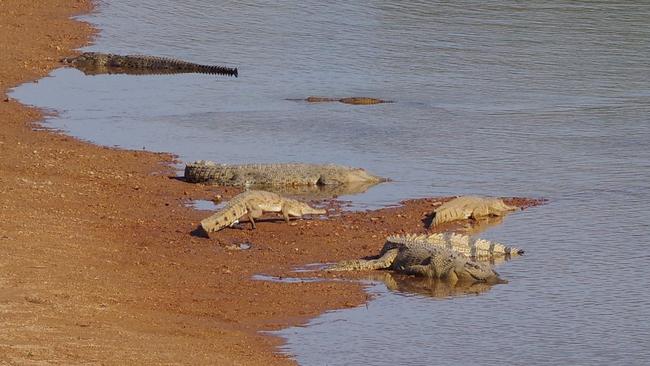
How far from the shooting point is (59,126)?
20469 mm

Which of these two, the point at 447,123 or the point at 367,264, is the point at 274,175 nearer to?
the point at 367,264

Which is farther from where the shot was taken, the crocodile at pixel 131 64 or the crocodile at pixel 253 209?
the crocodile at pixel 131 64

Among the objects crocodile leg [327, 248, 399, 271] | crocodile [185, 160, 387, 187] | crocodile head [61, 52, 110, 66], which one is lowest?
crocodile head [61, 52, 110, 66]

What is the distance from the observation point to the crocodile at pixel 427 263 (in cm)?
1269

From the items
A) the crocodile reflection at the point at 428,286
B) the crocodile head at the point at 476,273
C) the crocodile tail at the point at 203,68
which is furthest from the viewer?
the crocodile tail at the point at 203,68

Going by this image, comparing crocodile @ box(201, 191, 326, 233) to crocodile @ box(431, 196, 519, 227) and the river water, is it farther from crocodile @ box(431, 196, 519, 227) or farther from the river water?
crocodile @ box(431, 196, 519, 227)

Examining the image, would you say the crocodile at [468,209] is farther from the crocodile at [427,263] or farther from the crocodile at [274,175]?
the crocodile at [274,175]

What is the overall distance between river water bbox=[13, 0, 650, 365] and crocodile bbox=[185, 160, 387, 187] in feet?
1.66

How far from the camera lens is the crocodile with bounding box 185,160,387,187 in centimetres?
1692

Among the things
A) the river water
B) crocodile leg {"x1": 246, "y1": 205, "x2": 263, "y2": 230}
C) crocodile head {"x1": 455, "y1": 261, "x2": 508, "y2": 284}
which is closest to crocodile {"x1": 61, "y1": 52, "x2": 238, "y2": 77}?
the river water

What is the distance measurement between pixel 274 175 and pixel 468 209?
303cm

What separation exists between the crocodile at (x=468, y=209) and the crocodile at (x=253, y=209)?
1402 millimetres

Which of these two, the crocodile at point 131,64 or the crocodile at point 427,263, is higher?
the crocodile at point 427,263

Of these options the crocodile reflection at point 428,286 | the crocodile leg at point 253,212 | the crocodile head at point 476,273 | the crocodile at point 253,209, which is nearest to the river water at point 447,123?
the crocodile reflection at point 428,286
